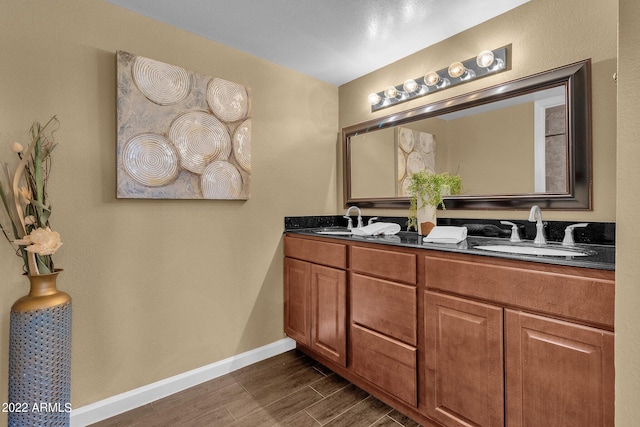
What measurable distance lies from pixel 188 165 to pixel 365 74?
1.64 metres

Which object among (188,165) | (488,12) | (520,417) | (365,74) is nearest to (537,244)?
(520,417)

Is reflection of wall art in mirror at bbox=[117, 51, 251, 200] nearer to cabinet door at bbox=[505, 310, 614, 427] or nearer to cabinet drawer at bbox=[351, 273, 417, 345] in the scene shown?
cabinet drawer at bbox=[351, 273, 417, 345]

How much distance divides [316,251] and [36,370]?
1518 millimetres

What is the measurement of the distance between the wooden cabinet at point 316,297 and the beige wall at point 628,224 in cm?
133

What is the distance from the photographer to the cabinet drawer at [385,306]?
1637mm

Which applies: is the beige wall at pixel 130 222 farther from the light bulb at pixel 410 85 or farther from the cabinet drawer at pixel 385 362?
the light bulb at pixel 410 85

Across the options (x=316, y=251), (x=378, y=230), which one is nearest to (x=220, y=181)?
(x=316, y=251)

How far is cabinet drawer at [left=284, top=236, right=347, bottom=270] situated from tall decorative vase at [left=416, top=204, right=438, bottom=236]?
556 millimetres

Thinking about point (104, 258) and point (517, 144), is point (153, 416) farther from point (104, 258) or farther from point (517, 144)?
point (517, 144)

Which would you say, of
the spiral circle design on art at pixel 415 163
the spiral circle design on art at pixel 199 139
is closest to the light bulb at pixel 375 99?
the spiral circle design on art at pixel 415 163

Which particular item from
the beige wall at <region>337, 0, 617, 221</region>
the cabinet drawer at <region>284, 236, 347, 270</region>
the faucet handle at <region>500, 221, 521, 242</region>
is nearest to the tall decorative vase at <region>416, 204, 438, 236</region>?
the beige wall at <region>337, 0, 617, 221</region>

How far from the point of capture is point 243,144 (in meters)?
2.26

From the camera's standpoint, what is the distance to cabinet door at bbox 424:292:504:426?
51.9 inches

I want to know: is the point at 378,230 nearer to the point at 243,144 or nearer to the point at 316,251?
the point at 316,251
